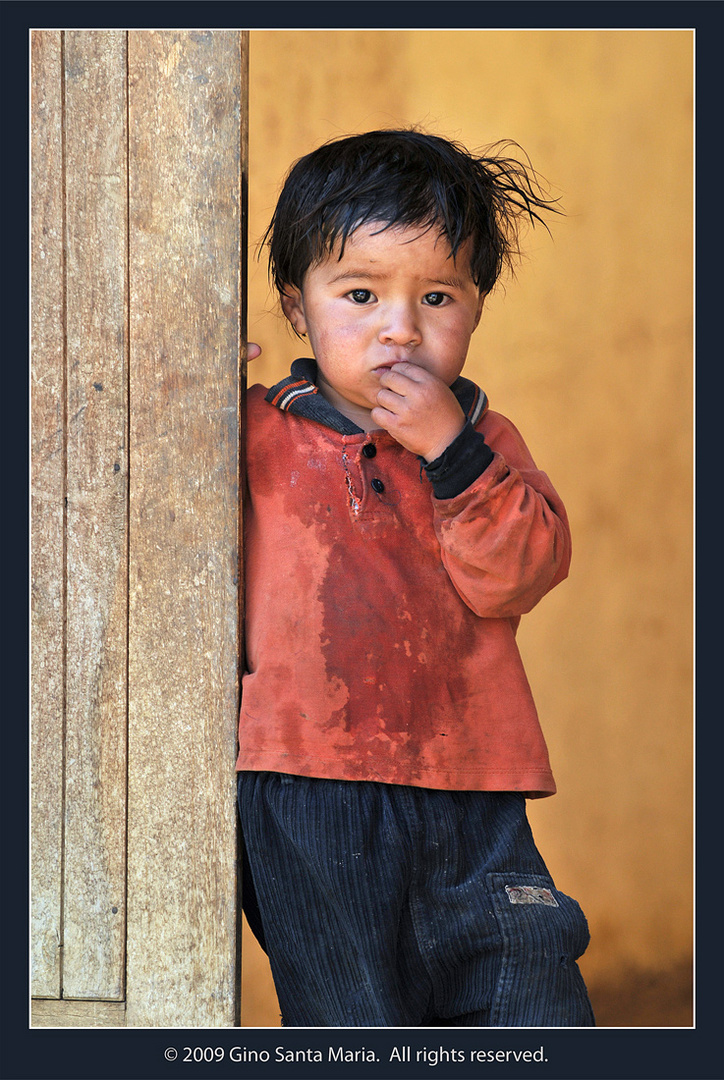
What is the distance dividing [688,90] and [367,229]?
2.13 meters

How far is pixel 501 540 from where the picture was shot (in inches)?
61.4

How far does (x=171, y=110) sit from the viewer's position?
1.56 meters

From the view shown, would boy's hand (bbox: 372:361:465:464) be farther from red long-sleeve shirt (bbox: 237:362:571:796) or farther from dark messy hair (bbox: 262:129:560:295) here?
dark messy hair (bbox: 262:129:560:295)

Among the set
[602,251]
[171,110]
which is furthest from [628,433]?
[171,110]

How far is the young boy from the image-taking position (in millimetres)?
1550

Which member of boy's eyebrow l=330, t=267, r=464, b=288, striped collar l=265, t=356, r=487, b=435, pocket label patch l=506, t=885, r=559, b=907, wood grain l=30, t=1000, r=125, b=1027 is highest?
boy's eyebrow l=330, t=267, r=464, b=288

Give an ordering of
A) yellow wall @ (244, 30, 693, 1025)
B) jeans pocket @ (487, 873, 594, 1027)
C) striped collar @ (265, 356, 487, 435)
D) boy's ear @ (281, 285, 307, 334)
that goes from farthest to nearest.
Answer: yellow wall @ (244, 30, 693, 1025), boy's ear @ (281, 285, 307, 334), striped collar @ (265, 356, 487, 435), jeans pocket @ (487, 873, 594, 1027)

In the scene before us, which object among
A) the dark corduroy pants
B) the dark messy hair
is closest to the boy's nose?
the dark messy hair

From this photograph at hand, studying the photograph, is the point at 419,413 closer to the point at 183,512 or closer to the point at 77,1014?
the point at 183,512

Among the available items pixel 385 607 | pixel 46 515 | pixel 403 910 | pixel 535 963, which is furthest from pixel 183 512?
pixel 535 963

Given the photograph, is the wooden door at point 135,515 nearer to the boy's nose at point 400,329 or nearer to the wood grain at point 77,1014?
the wood grain at point 77,1014

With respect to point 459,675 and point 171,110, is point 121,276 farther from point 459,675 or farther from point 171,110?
point 459,675

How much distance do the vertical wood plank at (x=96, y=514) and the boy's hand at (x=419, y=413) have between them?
0.34 metres

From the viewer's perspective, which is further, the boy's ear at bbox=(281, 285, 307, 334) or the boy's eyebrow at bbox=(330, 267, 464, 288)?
the boy's ear at bbox=(281, 285, 307, 334)
